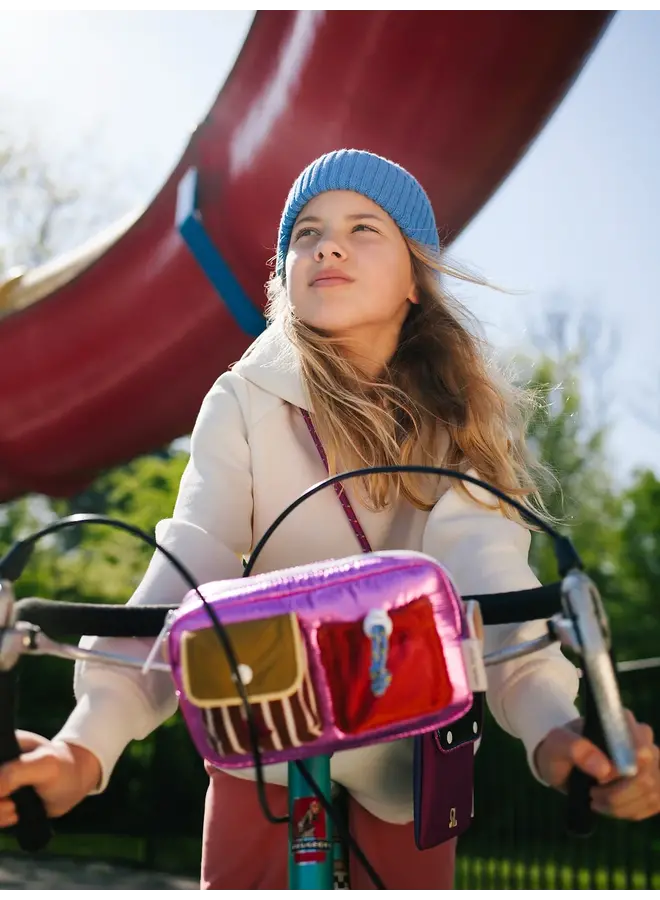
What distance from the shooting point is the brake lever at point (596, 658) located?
94cm

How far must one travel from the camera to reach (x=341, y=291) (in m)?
1.73

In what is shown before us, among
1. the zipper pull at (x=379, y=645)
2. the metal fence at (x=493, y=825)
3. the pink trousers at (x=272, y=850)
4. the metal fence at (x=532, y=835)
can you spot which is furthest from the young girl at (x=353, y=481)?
the metal fence at (x=532, y=835)

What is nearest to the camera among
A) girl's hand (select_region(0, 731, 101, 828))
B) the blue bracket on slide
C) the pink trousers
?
girl's hand (select_region(0, 731, 101, 828))

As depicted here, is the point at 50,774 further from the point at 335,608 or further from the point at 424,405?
the point at 424,405

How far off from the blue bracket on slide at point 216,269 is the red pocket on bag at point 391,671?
2.00 meters

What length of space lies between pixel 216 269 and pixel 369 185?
1.10m

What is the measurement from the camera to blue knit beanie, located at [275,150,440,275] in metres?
1.85

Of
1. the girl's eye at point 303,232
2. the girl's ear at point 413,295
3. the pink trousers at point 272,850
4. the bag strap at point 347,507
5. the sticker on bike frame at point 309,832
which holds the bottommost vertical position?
the pink trousers at point 272,850

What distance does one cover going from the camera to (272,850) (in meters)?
1.54

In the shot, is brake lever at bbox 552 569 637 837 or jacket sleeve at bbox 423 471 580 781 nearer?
brake lever at bbox 552 569 637 837

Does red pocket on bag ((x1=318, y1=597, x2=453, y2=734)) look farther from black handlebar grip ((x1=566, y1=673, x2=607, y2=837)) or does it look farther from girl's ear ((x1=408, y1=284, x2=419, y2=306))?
girl's ear ((x1=408, y1=284, x2=419, y2=306))

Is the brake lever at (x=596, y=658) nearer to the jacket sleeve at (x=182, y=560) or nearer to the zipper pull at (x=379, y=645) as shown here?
the zipper pull at (x=379, y=645)

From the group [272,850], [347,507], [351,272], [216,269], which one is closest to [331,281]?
[351,272]

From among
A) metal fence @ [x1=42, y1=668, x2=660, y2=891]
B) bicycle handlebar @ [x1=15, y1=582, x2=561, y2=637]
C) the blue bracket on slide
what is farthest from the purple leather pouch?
metal fence @ [x1=42, y1=668, x2=660, y2=891]
